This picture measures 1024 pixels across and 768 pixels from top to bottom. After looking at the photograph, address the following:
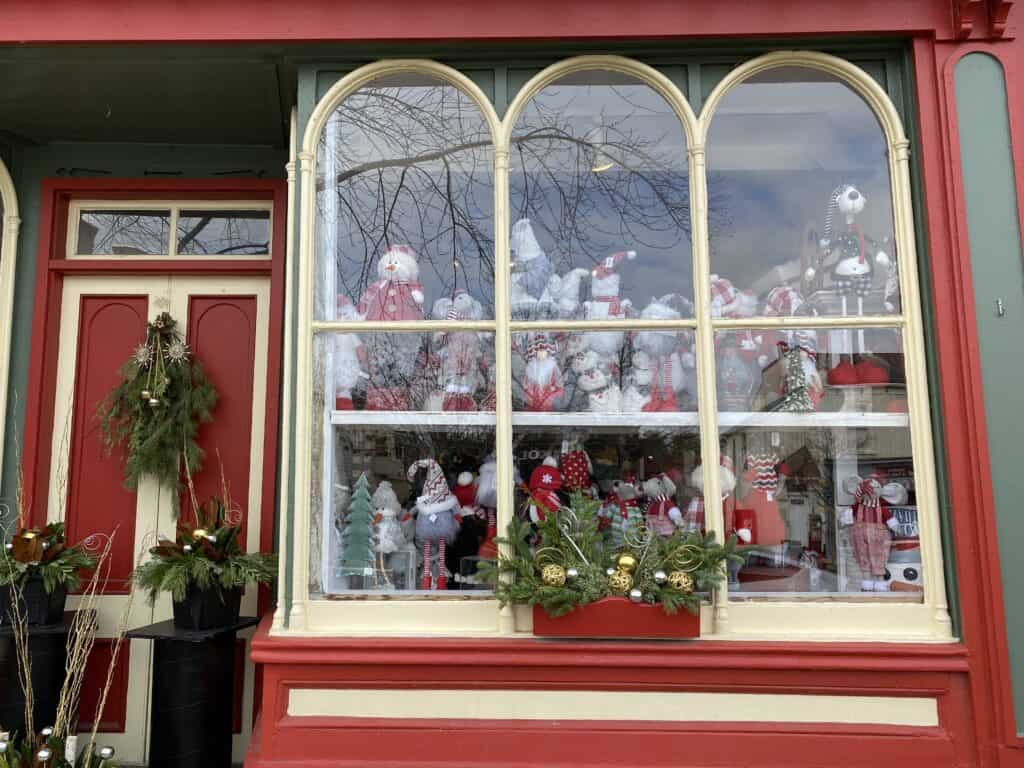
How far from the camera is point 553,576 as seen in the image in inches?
117

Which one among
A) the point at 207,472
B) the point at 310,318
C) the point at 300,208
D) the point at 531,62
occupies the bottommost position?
the point at 207,472

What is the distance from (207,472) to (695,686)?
277 cm

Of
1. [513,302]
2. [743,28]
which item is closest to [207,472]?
[513,302]

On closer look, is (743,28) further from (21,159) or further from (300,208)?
(21,159)

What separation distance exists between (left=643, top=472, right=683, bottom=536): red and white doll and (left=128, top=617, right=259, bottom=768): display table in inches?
79.2

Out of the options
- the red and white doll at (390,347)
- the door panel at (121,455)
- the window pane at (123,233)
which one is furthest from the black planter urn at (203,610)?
the window pane at (123,233)

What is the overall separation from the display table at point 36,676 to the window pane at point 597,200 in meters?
2.70

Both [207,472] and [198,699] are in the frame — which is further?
[207,472]

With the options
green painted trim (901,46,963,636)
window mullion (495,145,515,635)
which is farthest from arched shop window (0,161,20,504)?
green painted trim (901,46,963,636)

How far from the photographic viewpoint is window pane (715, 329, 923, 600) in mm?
3189

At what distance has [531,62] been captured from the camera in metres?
3.40

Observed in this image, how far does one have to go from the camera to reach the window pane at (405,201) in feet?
11.2

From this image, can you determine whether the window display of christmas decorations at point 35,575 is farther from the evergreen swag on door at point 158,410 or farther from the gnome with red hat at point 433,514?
the gnome with red hat at point 433,514

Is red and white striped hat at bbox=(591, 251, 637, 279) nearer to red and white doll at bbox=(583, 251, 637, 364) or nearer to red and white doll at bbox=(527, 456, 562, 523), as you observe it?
red and white doll at bbox=(583, 251, 637, 364)
